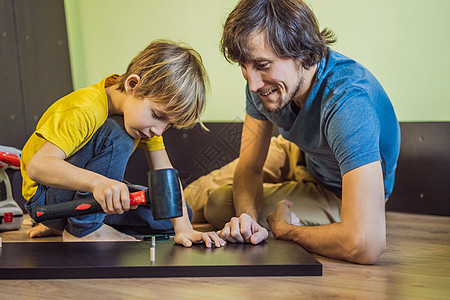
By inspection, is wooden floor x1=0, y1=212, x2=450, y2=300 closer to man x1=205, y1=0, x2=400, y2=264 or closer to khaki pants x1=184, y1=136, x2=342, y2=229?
man x1=205, y1=0, x2=400, y2=264

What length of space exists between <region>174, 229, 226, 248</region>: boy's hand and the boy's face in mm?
362

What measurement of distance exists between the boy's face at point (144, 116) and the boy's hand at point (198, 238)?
0.36 m

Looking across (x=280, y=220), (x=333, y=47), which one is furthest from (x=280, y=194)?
(x=333, y=47)

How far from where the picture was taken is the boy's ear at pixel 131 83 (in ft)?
5.57

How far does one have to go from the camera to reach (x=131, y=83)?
1.72 m

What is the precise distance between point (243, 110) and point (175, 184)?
6.09ft

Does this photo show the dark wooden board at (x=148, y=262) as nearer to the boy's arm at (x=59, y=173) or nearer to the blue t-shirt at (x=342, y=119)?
the boy's arm at (x=59, y=173)

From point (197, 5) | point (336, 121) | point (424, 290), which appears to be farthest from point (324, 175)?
point (197, 5)

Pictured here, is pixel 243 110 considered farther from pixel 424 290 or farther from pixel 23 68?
pixel 424 290

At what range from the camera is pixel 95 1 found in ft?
11.1

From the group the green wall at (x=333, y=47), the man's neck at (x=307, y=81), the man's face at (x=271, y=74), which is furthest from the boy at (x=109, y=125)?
the green wall at (x=333, y=47)

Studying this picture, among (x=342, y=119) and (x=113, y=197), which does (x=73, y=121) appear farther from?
(x=342, y=119)

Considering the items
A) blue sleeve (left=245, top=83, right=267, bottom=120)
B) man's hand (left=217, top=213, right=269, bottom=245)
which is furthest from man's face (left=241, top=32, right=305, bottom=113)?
man's hand (left=217, top=213, right=269, bottom=245)

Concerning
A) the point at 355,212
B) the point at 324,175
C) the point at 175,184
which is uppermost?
the point at 175,184
